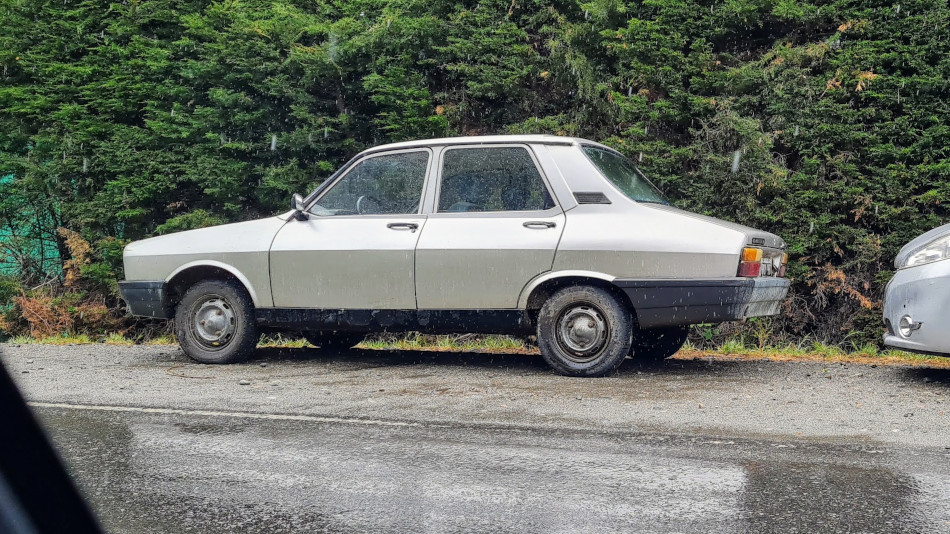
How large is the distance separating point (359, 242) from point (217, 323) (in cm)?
152

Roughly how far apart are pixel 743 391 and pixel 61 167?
10049 millimetres

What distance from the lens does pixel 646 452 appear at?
4270mm

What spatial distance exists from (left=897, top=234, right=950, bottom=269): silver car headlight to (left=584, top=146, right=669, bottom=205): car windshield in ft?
6.35

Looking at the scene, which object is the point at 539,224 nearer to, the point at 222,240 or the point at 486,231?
the point at 486,231

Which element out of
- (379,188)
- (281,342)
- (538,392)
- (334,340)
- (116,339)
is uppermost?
(379,188)

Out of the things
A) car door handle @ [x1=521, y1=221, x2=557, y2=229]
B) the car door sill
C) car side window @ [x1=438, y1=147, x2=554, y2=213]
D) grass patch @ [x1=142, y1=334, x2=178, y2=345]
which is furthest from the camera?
grass patch @ [x1=142, y1=334, x2=178, y2=345]

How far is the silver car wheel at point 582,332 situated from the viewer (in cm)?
655

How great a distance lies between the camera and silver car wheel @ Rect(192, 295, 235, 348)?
300 inches

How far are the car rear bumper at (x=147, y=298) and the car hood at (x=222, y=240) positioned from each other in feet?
0.91

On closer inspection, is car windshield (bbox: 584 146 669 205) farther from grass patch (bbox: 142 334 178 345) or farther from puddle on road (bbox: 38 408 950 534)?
grass patch (bbox: 142 334 178 345)

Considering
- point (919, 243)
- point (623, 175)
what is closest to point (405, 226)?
point (623, 175)

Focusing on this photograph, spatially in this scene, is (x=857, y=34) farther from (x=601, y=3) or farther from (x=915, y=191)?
(x=601, y=3)

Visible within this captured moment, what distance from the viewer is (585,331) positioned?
6.57 m

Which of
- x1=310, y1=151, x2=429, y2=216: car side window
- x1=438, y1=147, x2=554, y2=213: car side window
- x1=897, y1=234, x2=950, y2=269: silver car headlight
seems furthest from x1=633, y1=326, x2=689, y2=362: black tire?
x1=310, y1=151, x2=429, y2=216: car side window
